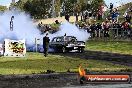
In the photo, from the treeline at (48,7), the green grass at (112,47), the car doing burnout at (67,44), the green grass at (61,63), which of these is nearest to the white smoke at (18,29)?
the car doing burnout at (67,44)

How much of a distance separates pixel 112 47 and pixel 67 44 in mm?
4749

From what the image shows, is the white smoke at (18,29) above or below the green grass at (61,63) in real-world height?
above

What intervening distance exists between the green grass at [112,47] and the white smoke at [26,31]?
4819mm

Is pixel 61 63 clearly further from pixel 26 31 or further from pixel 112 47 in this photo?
pixel 26 31

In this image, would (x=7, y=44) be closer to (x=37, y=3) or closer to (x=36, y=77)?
(x=36, y=77)

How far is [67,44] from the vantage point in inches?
1522

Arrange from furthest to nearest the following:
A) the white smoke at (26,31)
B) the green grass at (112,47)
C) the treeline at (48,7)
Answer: the treeline at (48,7), the white smoke at (26,31), the green grass at (112,47)

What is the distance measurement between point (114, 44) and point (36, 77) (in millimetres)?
23375

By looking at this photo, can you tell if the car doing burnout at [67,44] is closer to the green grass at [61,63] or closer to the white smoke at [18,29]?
the green grass at [61,63]

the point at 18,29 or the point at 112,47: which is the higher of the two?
the point at 18,29

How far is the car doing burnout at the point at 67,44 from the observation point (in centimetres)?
3841

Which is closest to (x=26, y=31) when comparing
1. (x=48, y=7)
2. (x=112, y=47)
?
(x=112, y=47)

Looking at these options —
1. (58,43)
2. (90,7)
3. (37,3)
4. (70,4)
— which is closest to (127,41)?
(58,43)

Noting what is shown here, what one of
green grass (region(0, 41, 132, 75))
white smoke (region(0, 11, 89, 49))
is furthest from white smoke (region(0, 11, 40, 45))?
green grass (region(0, 41, 132, 75))
